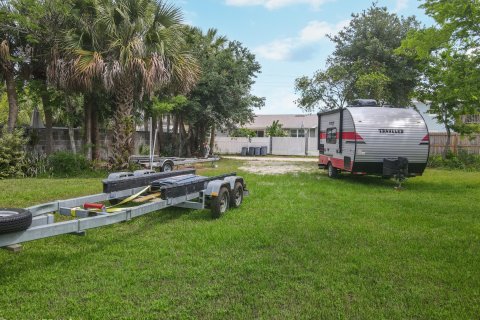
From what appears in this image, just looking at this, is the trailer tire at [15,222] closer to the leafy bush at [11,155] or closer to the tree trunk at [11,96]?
the leafy bush at [11,155]

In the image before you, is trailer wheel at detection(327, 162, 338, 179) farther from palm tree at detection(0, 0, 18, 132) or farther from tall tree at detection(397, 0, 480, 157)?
palm tree at detection(0, 0, 18, 132)

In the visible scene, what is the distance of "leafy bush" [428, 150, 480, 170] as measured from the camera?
19.4m

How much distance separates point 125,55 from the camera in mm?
12586

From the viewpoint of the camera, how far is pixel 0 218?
3.51 meters

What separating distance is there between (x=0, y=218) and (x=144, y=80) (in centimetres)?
970

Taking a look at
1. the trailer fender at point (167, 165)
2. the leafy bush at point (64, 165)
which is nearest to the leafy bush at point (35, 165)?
the leafy bush at point (64, 165)

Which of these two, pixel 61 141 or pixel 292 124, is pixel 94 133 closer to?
pixel 61 141

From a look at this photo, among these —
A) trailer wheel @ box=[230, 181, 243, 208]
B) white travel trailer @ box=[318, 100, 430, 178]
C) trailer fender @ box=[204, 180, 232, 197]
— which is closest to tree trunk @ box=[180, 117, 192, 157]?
white travel trailer @ box=[318, 100, 430, 178]

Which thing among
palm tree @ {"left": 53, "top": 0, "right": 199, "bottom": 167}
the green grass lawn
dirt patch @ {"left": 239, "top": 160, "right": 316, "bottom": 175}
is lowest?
the green grass lawn

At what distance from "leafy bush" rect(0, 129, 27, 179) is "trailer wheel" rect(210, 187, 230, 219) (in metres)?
8.44

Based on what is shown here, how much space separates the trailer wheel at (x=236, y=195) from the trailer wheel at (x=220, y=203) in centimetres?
18

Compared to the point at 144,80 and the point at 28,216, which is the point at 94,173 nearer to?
the point at 144,80

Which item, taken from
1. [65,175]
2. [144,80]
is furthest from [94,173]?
[144,80]

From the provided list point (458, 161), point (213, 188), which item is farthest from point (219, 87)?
point (213, 188)
